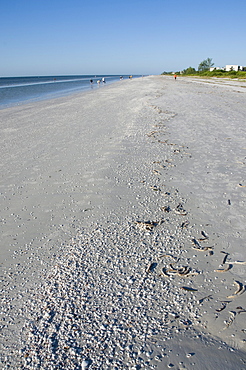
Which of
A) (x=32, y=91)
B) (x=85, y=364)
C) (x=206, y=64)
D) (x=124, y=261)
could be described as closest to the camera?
(x=85, y=364)

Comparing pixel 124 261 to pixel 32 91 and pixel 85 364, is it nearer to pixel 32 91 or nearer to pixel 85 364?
pixel 85 364

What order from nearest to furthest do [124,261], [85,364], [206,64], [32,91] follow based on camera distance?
[85,364], [124,261], [32,91], [206,64]

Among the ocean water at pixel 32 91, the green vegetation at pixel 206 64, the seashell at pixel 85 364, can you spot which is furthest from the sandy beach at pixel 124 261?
the green vegetation at pixel 206 64

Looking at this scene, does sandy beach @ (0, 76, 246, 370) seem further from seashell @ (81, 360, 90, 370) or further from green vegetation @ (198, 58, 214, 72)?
green vegetation @ (198, 58, 214, 72)

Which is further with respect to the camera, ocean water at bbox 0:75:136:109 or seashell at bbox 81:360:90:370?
ocean water at bbox 0:75:136:109

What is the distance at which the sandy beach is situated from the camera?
7.36ft

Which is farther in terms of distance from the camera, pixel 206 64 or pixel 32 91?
pixel 206 64

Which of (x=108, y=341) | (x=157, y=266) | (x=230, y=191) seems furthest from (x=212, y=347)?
(x=230, y=191)

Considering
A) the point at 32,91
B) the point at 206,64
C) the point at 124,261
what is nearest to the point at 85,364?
the point at 124,261

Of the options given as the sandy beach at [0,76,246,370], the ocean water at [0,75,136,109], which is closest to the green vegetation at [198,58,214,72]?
the ocean water at [0,75,136,109]

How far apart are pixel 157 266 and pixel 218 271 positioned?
66 centimetres

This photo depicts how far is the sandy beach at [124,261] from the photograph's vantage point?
2242 mm

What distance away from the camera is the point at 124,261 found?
128 inches

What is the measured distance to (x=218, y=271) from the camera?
309 centimetres
